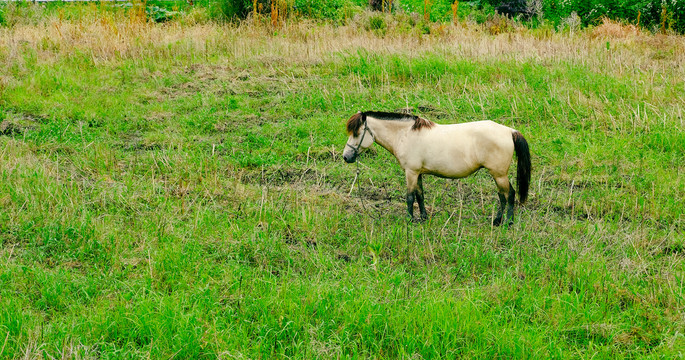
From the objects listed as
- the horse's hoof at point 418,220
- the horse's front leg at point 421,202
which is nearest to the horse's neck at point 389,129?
the horse's front leg at point 421,202

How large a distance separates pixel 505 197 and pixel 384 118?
1.45 m

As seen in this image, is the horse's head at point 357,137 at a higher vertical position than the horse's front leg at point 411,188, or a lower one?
higher

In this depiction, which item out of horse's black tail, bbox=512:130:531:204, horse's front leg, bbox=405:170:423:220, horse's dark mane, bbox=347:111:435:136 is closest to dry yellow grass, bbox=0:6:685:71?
horse's black tail, bbox=512:130:531:204

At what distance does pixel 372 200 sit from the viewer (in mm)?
7059

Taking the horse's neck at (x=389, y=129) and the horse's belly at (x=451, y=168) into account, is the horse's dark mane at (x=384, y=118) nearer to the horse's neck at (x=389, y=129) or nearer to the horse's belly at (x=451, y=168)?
the horse's neck at (x=389, y=129)

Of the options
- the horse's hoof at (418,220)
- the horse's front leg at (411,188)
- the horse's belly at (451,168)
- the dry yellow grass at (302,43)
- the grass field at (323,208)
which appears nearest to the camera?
the grass field at (323,208)

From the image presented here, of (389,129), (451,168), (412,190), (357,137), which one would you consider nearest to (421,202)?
(412,190)

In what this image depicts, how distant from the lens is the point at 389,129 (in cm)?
620

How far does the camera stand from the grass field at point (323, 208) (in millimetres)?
4352

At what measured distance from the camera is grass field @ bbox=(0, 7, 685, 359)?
14.3 feet

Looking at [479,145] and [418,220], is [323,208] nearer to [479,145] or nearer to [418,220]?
[418,220]

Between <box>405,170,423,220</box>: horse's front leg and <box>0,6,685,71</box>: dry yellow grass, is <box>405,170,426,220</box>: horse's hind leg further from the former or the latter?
<box>0,6,685,71</box>: dry yellow grass

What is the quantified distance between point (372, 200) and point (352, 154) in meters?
1.01

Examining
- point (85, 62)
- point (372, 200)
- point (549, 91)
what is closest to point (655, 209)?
point (372, 200)
